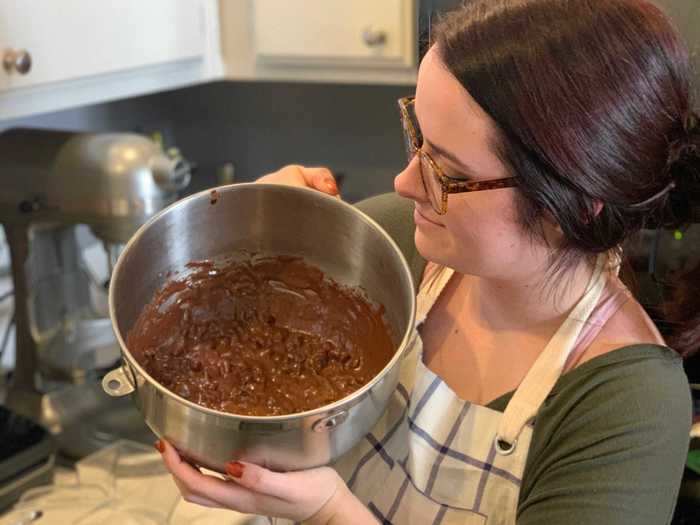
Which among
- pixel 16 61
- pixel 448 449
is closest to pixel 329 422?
pixel 448 449

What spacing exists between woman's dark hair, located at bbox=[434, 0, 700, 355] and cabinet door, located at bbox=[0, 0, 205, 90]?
671 mm

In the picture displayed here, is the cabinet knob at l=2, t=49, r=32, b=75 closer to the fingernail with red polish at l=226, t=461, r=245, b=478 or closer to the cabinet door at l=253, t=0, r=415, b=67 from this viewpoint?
the cabinet door at l=253, t=0, r=415, b=67

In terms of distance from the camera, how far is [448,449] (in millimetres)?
859

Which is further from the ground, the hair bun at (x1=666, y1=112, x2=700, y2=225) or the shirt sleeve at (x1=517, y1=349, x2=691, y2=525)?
the hair bun at (x1=666, y1=112, x2=700, y2=225)

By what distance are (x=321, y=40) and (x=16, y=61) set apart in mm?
534

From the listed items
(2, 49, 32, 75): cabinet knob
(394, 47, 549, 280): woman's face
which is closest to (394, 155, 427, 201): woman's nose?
(394, 47, 549, 280): woman's face

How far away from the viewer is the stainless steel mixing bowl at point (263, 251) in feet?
2.00

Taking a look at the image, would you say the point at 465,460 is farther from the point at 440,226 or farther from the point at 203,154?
the point at 203,154

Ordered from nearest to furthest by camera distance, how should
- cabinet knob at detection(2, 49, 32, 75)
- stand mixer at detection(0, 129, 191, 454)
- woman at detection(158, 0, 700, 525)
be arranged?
woman at detection(158, 0, 700, 525)
cabinet knob at detection(2, 49, 32, 75)
stand mixer at detection(0, 129, 191, 454)

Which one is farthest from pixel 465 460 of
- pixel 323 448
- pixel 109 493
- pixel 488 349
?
pixel 109 493

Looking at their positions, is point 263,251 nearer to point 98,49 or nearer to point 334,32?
point 98,49

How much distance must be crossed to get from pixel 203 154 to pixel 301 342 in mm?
1342

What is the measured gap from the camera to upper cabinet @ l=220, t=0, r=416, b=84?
1.39 meters

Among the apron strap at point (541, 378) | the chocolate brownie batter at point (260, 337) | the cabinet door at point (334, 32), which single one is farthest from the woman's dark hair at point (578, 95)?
the cabinet door at point (334, 32)
